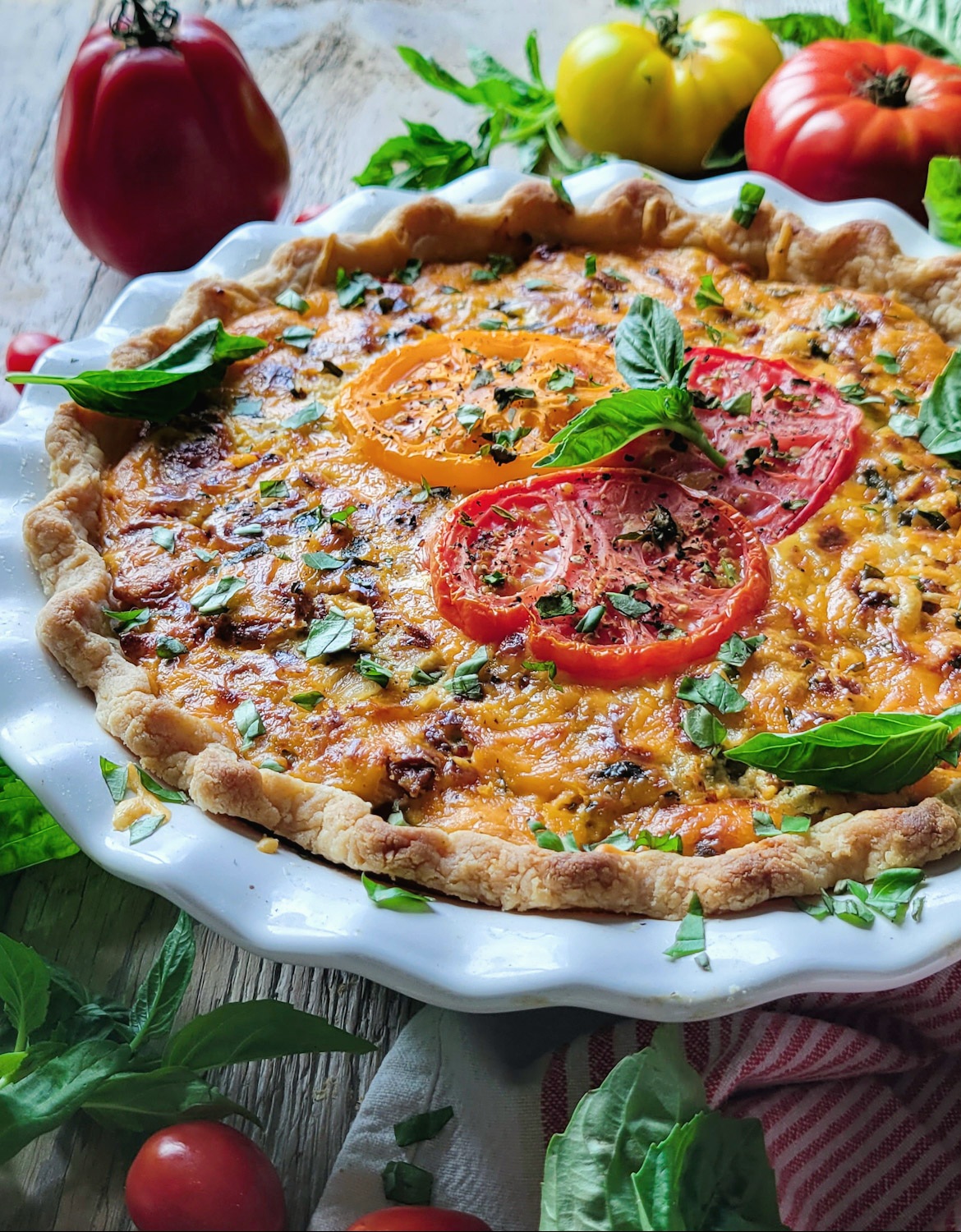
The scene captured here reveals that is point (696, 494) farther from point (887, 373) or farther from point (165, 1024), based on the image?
point (165, 1024)

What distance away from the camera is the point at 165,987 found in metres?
2.45

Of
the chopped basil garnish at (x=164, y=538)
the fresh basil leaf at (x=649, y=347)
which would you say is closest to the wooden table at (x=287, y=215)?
the chopped basil garnish at (x=164, y=538)

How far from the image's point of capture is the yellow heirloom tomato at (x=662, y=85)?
458cm

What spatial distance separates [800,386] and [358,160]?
2663mm

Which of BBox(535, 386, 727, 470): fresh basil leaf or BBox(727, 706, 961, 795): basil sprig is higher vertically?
BBox(535, 386, 727, 470): fresh basil leaf

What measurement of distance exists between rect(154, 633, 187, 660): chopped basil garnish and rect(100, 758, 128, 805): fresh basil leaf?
375 mm

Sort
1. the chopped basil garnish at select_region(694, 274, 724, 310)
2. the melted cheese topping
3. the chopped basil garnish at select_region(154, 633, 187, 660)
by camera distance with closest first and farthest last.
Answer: the melted cheese topping, the chopped basil garnish at select_region(154, 633, 187, 660), the chopped basil garnish at select_region(694, 274, 724, 310)

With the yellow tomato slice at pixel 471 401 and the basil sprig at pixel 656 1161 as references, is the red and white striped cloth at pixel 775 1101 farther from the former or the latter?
the yellow tomato slice at pixel 471 401

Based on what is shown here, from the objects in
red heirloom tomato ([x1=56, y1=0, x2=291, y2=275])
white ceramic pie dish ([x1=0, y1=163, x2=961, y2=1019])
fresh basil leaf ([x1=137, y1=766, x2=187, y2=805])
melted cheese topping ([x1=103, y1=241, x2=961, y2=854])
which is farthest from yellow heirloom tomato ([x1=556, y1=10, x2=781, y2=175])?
fresh basil leaf ([x1=137, y1=766, x2=187, y2=805])

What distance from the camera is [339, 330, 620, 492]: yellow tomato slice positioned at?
3.17 metres

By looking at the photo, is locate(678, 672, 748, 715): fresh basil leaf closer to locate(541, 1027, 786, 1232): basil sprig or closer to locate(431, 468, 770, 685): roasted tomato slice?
locate(431, 468, 770, 685): roasted tomato slice

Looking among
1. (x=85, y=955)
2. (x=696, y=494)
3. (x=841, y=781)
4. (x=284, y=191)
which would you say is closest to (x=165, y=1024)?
(x=85, y=955)

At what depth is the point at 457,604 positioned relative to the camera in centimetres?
282

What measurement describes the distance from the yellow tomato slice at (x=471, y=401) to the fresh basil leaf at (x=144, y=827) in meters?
1.16
